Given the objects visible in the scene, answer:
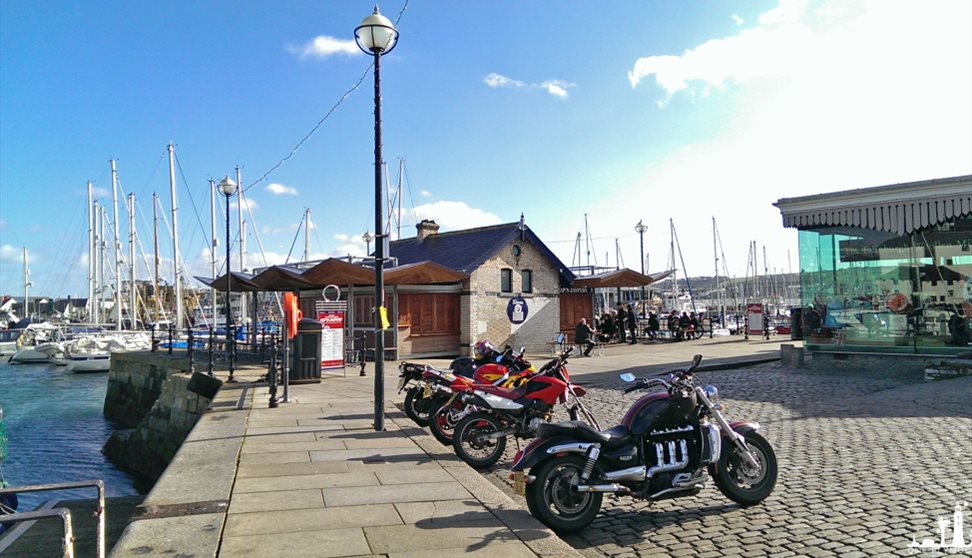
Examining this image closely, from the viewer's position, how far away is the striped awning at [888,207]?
14.8m

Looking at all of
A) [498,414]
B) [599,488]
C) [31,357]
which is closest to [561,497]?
[599,488]

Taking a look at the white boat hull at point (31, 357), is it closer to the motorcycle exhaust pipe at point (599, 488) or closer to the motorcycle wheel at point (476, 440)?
the motorcycle wheel at point (476, 440)

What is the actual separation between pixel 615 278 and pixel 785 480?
66.6 feet

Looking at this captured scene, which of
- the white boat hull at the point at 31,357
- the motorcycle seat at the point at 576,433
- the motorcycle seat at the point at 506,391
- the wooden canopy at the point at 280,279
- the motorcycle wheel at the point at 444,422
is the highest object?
the wooden canopy at the point at 280,279

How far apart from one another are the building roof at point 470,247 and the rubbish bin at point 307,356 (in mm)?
8346

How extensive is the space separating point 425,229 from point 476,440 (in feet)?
68.7

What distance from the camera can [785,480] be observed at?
257 inches

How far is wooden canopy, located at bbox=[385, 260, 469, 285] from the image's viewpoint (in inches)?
759

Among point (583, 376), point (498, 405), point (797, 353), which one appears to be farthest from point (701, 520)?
point (797, 353)

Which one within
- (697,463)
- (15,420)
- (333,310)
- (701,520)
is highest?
(333,310)

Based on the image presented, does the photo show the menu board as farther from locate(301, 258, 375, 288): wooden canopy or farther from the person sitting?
the person sitting

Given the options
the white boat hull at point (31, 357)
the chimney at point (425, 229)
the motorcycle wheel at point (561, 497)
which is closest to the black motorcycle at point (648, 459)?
the motorcycle wheel at point (561, 497)

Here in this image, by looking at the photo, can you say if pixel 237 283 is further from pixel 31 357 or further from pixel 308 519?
pixel 31 357

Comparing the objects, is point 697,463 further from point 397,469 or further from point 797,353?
point 797,353
